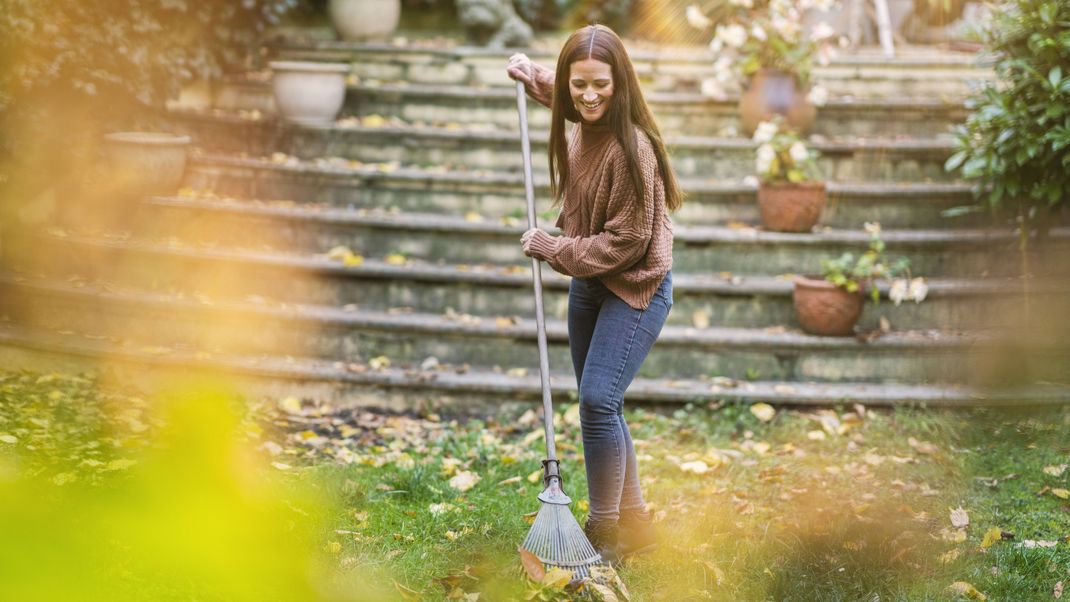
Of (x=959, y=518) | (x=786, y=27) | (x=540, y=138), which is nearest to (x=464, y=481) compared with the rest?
(x=959, y=518)

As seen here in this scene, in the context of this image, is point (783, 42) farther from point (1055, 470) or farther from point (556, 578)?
point (556, 578)

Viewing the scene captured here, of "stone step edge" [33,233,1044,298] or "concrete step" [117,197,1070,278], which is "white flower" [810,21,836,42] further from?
"stone step edge" [33,233,1044,298]

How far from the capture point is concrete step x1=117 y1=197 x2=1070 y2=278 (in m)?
5.68

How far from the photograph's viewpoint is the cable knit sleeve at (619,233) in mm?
2980

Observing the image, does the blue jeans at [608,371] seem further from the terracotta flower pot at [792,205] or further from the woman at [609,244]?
the terracotta flower pot at [792,205]

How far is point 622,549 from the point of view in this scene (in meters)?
3.33

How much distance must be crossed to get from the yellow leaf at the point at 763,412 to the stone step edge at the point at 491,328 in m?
0.40

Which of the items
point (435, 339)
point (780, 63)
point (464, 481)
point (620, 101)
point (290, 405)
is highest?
point (780, 63)

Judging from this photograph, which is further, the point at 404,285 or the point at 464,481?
the point at 404,285

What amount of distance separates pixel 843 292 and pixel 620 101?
2625 millimetres

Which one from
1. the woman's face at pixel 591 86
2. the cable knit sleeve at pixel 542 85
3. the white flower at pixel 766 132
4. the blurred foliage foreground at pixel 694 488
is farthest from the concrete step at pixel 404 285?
the woman's face at pixel 591 86

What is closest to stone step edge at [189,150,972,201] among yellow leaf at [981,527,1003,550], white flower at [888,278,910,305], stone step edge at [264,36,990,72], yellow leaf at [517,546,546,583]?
white flower at [888,278,910,305]

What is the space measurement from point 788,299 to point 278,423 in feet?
9.10

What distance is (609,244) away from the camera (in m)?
3.00
